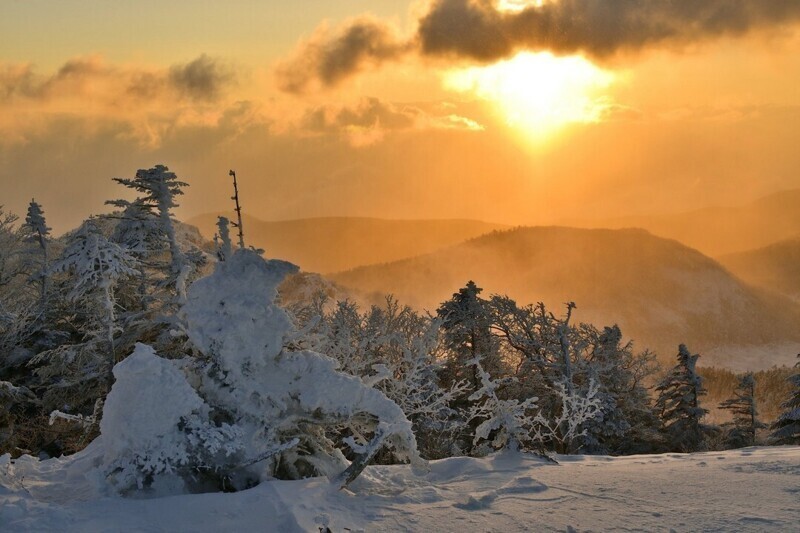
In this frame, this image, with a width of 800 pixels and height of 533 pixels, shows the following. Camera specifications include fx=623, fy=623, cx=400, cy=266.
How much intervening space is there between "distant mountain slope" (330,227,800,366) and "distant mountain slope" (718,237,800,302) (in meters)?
26.8

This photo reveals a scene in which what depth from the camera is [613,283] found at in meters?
115

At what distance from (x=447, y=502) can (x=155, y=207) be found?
14.8 m

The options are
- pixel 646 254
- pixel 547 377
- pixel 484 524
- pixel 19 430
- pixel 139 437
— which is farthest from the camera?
pixel 646 254

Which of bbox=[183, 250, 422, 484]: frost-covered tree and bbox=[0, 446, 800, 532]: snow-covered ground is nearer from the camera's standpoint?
bbox=[0, 446, 800, 532]: snow-covered ground

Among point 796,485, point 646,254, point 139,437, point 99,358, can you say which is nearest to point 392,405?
point 139,437

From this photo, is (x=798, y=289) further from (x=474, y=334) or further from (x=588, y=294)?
(x=474, y=334)

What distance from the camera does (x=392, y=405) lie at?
30.3ft

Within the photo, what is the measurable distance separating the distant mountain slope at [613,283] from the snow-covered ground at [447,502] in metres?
76.8

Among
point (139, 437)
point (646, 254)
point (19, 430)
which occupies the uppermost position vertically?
point (646, 254)

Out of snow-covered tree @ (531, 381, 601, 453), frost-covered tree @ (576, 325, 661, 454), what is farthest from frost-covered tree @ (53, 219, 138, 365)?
frost-covered tree @ (576, 325, 661, 454)

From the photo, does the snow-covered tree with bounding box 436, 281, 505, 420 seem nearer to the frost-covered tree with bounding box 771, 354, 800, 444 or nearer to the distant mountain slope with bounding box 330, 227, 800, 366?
the frost-covered tree with bounding box 771, 354, 800, 444

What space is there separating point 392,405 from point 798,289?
14718 centimetres

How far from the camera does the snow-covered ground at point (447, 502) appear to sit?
6.62m

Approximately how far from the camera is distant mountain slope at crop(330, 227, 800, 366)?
99750mm
